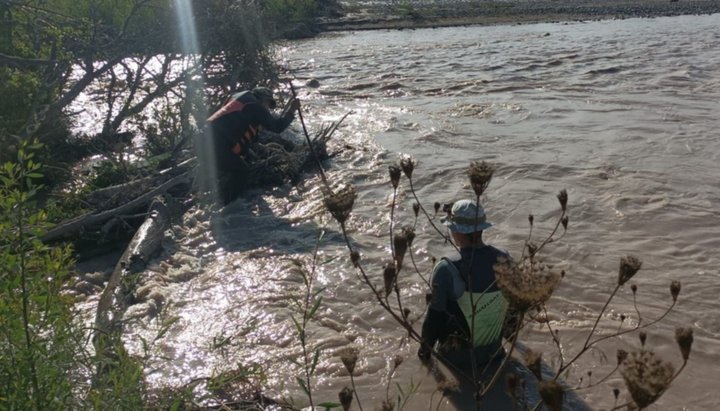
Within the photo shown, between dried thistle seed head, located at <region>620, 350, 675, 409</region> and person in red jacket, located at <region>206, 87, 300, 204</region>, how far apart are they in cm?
705

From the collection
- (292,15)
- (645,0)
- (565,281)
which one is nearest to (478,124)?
(565,281)

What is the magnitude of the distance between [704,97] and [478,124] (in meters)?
5.33

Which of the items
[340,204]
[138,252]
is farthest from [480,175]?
[138,252]

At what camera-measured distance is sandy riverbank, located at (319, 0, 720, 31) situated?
105 feet

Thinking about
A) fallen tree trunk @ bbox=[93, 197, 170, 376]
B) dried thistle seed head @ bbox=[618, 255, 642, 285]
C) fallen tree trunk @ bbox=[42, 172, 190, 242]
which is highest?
dried thistle seed head @ bbox=[618, 255, 642, 285]

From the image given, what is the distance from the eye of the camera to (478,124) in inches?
460

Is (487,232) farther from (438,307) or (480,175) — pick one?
(480,175)

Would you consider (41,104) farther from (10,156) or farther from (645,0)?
(645,0)

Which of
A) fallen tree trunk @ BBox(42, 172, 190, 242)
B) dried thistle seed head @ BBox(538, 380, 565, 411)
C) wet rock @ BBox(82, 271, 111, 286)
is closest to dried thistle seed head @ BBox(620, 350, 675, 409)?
dried thistle seed head @ BBox(538, 380, 565, 411)

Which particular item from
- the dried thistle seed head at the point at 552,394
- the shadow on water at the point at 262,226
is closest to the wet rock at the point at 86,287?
the shadow on water at the point at 262,226

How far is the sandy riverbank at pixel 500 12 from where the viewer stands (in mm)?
32125

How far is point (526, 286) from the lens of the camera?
4.46 ft

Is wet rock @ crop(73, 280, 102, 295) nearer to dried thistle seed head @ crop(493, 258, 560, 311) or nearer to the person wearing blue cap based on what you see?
the person wearing blue cap

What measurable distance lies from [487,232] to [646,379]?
5.96 meters
